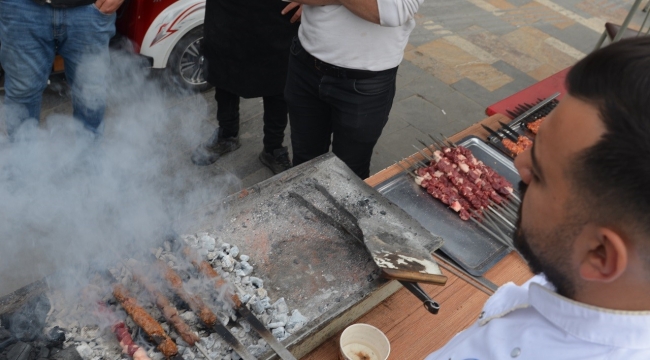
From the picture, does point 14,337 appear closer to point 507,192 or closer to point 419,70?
point 507,192

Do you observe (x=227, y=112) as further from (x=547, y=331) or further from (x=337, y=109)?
(x=547, y=331)

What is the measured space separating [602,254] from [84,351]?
1926mm

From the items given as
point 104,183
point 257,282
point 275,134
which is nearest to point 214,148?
point 275,134

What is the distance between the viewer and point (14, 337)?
1959 mm

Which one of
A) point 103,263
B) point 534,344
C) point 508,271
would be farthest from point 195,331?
point 508,271

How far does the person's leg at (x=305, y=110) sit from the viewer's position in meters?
3.54

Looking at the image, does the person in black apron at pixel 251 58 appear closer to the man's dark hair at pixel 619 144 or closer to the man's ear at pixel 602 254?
the man's dark hair at pixel 619 144

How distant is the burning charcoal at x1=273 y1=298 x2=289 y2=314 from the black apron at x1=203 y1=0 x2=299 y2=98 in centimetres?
262

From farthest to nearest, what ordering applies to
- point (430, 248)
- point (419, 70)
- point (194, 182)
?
point (419, 70), point (194, 182), point (430, 248)

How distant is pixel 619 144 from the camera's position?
3.69ft

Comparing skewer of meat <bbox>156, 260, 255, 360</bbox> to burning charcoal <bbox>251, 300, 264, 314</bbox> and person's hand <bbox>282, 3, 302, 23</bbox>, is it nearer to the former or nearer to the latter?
burning charcoal <bbox>251, 300, 264, 314</bbox>

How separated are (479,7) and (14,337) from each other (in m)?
9.32

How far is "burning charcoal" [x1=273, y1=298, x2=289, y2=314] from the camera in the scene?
242cm

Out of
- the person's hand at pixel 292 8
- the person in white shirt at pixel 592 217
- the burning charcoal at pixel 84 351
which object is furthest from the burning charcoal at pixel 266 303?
the person's hand at pixel 292 8
